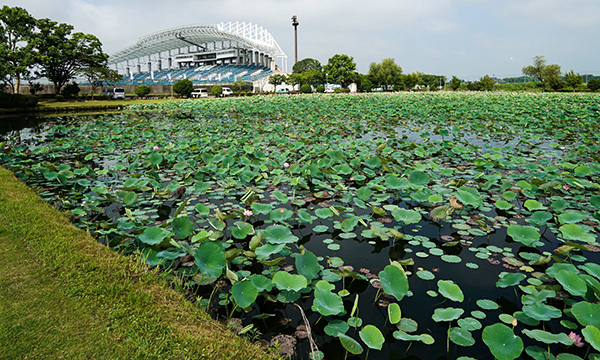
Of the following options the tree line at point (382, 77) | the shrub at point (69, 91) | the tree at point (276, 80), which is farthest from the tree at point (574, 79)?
the shrub at point (69, 91)

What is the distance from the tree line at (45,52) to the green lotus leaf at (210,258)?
25.0 metres

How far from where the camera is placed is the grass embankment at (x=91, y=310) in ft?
4.65

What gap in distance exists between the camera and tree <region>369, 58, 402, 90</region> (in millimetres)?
46094

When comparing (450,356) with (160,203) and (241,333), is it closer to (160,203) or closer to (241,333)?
(241,333)

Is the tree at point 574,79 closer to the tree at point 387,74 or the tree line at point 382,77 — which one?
the tree line at point 382,77

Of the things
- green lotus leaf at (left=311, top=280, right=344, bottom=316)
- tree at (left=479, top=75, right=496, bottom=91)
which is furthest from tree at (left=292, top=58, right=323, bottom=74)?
green lotus leaf at (left=311, top=280, right=344, bottom=316)

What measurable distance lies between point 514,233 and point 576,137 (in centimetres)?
630

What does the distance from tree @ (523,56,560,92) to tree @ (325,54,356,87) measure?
866 inches

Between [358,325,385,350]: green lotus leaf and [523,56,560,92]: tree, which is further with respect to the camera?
[523,56,560,92]: tree

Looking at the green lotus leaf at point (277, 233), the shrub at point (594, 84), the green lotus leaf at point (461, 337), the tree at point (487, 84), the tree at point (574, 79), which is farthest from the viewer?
the tree at point (487, 84)

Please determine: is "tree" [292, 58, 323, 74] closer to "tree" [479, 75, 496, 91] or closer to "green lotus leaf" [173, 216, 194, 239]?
"tree" [479, 75, 496, 91]

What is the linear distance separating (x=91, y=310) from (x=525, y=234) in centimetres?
272

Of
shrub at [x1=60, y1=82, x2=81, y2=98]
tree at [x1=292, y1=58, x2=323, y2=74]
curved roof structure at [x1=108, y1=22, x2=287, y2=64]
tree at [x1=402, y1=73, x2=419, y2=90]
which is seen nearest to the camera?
shrub at [x1=60, y1=82, x2=81, y2=98]

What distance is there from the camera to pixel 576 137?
6.77m
